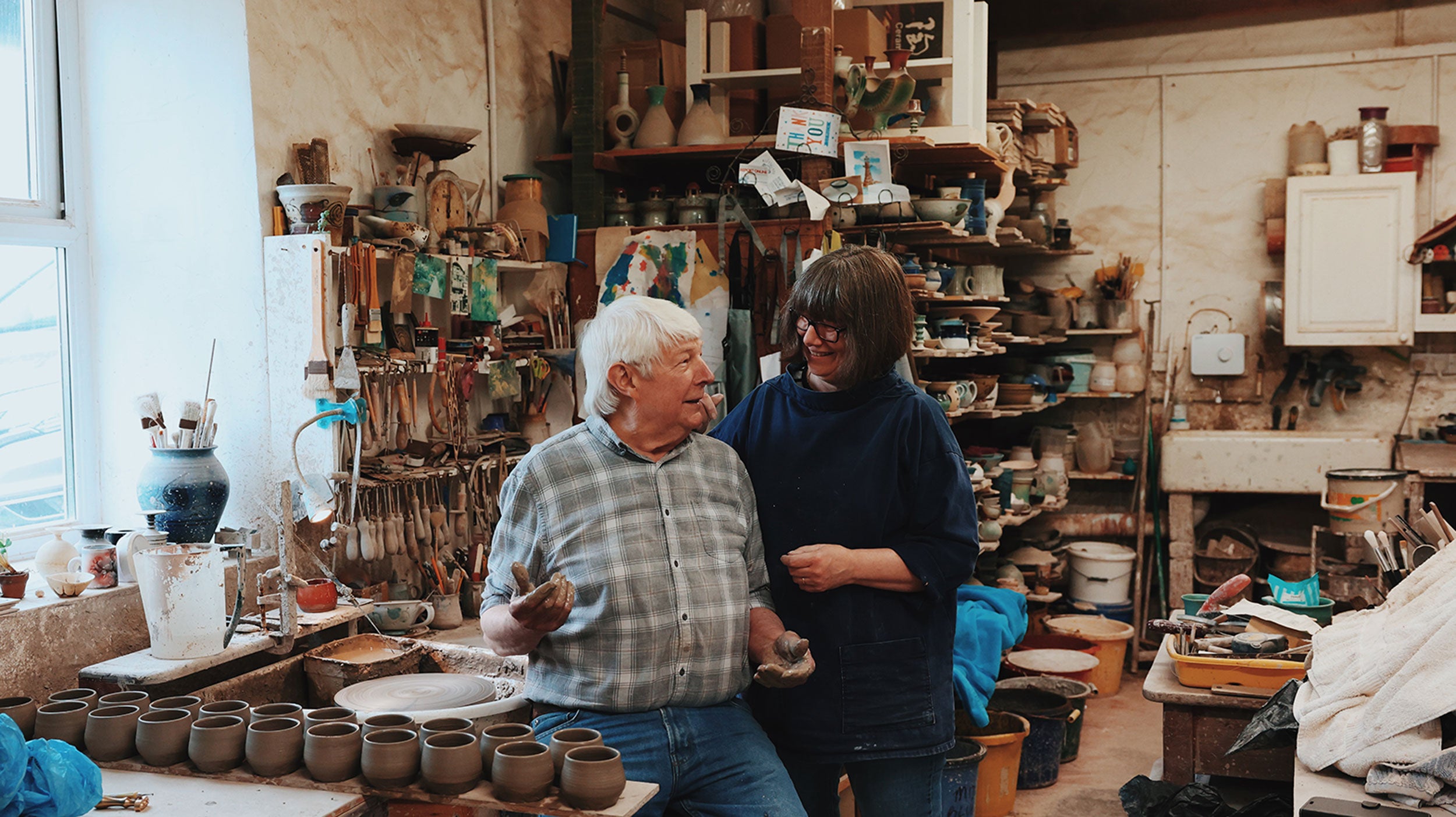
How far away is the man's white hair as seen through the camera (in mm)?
2258

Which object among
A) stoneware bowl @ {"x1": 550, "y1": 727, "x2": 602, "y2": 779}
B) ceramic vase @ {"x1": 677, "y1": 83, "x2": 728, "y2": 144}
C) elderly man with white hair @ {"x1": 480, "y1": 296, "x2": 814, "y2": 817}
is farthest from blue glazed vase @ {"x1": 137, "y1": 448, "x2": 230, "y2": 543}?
ceramic vase @ {"x1": 677, "y1": 83, "x2": 728, "y2": 144}

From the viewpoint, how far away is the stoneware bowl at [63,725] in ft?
7.26

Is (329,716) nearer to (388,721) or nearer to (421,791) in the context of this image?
(388,721)

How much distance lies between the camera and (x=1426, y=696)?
7.27ft

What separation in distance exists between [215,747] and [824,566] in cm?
112

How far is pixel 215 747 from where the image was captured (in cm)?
213

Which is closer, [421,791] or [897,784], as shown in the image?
[421,791]

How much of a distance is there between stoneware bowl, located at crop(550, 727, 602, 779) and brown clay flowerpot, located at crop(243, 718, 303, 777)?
466mm

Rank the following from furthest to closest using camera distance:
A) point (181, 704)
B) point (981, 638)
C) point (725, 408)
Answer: point (725, 408) → point (981, 638) → point (181, 704)

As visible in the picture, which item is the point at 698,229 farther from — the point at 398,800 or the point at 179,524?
the point at 398,800

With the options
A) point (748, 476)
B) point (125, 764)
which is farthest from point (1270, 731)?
point (125, 764)

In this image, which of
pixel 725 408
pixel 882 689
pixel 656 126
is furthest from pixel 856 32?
pixel 882 689

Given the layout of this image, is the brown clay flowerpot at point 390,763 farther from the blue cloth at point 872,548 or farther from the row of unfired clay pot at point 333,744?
the blue cloth at point 872,548

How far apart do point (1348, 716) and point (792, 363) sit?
130 centimetres
